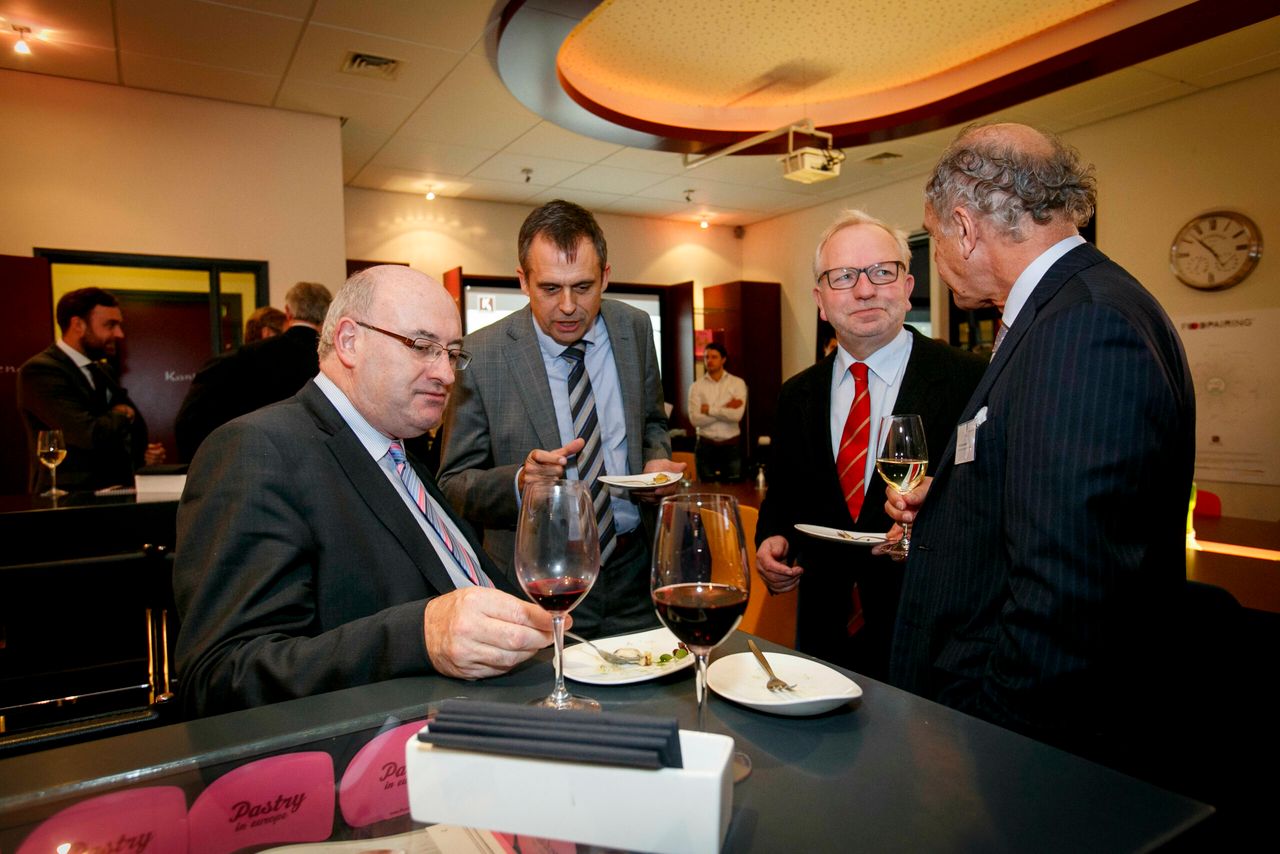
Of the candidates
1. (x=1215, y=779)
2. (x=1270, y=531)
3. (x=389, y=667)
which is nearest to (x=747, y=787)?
(x=389, y=667)

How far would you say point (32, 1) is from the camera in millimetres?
4004

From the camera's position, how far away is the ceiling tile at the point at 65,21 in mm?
4062

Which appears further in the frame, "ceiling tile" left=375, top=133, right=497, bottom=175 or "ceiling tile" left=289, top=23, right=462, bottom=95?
"ceiling tile" left=375, top=133, right=497, bottom=175

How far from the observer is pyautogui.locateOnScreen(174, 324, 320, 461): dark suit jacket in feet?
11.7

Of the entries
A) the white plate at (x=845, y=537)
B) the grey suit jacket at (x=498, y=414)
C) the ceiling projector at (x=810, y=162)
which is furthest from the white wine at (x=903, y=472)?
the ceiling projector at (x=810, y=162)

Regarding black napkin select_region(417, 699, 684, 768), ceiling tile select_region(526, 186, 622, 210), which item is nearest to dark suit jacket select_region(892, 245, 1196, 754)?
black napkin select_region(417, 699, 684, 768)

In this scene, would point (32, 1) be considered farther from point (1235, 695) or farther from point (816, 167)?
point (1235, 695)

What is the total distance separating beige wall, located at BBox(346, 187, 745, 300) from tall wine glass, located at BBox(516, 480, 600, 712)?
7.96 m

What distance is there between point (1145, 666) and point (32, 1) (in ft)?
18.4

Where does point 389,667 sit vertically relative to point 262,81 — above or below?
below

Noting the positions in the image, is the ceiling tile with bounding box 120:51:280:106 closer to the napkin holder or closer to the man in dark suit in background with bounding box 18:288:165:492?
the man in dark suit in background with bounding box 18:288:165:492

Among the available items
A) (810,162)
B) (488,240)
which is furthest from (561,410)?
(488,240)

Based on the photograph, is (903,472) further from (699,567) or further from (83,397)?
(83,397)

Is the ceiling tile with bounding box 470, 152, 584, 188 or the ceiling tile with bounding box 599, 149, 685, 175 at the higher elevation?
the ceiling tile with bounding box 470, 152, 584, 188
